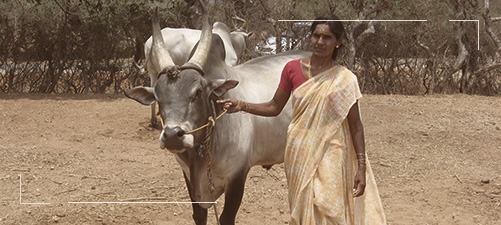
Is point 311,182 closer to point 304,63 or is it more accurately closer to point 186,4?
point 304,63

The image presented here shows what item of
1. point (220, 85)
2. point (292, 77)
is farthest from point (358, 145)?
point (220, 85)

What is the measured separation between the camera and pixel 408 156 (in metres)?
6.59

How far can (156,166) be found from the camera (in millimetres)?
6191

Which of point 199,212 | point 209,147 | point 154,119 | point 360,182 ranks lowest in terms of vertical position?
point 199,212

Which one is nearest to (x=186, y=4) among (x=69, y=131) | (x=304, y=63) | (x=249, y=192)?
(x=69, y=131)

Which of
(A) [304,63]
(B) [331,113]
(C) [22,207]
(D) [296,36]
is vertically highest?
(D) [296,36]

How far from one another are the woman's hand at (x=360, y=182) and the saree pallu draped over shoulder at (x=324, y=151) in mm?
37

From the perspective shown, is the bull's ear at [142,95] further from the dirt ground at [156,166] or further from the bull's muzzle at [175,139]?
the dirt ground at [156,166]

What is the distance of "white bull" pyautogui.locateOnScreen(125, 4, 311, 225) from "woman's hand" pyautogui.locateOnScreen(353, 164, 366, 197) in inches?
31.0

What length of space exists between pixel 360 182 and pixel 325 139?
0.28m

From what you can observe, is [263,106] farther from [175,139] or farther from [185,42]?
[185,42]

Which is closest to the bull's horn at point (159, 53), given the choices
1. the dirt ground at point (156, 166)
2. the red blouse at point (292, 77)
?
the red blouse at point (292, 77)

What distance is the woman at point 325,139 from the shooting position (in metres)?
2.83

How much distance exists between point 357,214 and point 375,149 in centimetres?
397
